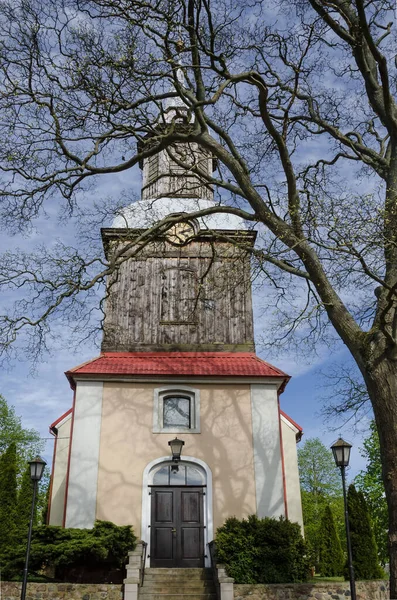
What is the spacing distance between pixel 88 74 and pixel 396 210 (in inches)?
250

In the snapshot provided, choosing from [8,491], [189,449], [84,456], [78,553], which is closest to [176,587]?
[78,553]

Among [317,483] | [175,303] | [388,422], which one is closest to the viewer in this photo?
[388,422]

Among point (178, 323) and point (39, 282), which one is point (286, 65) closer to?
point (39, 282)

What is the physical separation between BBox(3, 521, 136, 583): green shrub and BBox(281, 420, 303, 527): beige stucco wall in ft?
19.6

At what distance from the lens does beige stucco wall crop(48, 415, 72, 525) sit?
16.5 m

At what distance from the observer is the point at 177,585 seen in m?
12.7

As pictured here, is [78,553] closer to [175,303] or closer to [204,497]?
[204,497]

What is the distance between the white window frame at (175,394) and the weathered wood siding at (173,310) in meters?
1.78

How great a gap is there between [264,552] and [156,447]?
3832 mm

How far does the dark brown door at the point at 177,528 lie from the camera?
1388cm

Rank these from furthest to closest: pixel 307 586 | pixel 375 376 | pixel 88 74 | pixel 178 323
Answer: pixel 178 323 < pixel 307 586 < pixel 88 74 < pixel 375 376

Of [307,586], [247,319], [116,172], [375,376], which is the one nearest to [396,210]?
[375,376]

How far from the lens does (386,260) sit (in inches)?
355

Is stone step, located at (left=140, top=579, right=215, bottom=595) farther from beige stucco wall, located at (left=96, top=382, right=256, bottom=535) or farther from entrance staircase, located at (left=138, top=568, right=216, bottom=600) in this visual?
beige stucco wall, located at (left=96, top=382, right=256, bottom=535)
